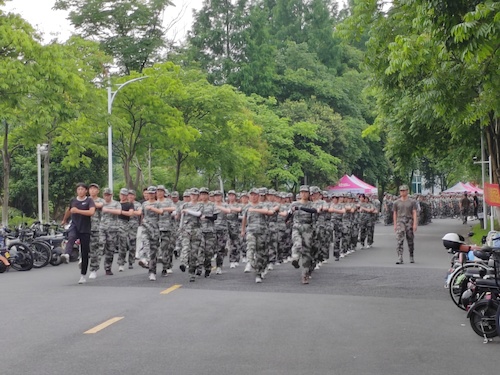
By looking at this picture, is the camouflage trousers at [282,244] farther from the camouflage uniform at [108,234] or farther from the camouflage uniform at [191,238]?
the camouflage uniform at [191,238]

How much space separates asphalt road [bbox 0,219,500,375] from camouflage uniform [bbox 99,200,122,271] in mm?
1358

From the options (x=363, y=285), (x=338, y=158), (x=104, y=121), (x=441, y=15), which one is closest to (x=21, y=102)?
(x=104, y=121)

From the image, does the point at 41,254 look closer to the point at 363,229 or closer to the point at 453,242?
the point at 363,229

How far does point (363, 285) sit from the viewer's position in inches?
Answer: 611

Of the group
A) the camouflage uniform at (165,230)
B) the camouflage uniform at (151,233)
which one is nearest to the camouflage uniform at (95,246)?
the camouflage uniform at (151,233)

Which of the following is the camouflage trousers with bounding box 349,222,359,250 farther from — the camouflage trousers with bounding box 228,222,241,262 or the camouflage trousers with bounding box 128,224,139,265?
the camouflage trousers with bounding box 128,224,139,265

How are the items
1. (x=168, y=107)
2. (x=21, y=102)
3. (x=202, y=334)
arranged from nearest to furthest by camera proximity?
(x=202, y=334)
(x=21, y=102)
(x=168, y=107)

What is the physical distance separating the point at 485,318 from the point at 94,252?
990cm

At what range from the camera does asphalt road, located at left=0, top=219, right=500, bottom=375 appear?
8.05m

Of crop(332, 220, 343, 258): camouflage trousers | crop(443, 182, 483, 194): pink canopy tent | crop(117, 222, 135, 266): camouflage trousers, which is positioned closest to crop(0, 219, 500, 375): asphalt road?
crop(117, 222, 135, 266): camouflage trousers

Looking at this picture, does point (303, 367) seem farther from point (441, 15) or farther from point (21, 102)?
point (21, 102)

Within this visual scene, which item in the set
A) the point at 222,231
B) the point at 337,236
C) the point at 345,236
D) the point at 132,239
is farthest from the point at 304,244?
the point at 345,236

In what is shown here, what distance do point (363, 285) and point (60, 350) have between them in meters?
7.93

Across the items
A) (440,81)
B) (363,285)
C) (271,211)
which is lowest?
(363,285)
